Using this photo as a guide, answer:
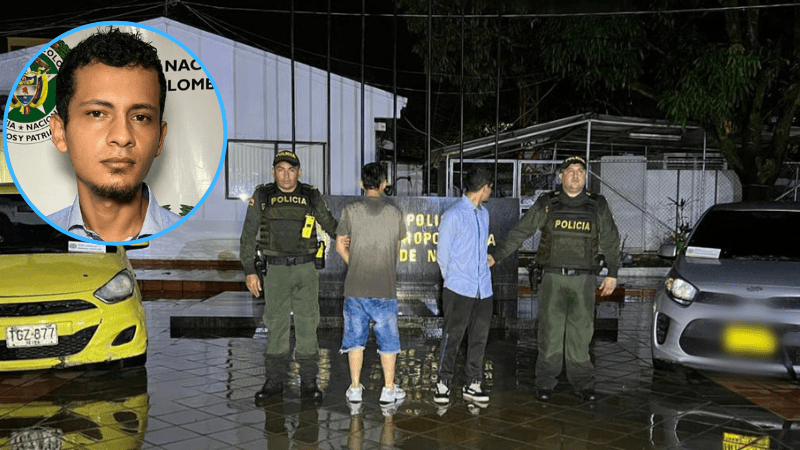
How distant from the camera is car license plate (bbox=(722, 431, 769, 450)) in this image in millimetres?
4855

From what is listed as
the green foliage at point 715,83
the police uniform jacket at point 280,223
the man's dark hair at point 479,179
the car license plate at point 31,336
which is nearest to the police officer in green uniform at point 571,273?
the man's dark hair at point 479,179

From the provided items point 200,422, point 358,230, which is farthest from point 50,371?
point 358,230

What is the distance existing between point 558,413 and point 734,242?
2.75m

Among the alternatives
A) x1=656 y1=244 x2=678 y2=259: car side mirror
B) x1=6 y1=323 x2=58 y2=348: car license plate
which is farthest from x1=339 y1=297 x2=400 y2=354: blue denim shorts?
x1=656 y1=244 x2=678 y2=259: car side mirror

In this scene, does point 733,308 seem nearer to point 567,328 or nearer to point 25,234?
point 567,328

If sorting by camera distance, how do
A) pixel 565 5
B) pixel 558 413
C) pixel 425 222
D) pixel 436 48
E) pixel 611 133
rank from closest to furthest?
pixel 558 413 → pixel 425 222 → pixel 565 5 → pixel 436 48 → pixel 611 133

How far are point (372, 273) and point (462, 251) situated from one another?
2.36 feet

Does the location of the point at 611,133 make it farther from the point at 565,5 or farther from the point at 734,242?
the point at 734,242

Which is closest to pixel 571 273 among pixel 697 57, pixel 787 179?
pixel 697 57

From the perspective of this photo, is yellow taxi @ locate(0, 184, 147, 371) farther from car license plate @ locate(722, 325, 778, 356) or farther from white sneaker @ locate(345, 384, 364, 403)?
car license plate @ locate(722, 325, 778, 356)

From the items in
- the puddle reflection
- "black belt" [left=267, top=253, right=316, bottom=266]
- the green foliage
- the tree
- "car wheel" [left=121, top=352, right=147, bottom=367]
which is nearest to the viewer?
the puddle reflection

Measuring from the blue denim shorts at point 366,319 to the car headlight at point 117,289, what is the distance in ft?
6.45

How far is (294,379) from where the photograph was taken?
6.38 m

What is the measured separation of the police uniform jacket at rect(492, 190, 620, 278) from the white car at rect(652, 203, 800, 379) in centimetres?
78
